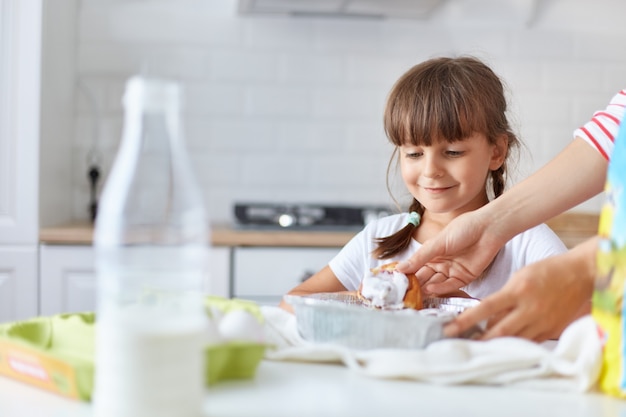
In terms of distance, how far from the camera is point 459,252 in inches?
55.2

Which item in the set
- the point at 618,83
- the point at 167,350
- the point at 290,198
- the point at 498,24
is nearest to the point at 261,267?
the point at 290,198

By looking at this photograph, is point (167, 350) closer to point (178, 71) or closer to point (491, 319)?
point (491, 319)

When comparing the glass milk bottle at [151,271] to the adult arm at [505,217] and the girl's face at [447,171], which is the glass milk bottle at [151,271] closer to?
the adult arm at [505,217]

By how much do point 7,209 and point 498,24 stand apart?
1782mm

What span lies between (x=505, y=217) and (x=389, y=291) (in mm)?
349

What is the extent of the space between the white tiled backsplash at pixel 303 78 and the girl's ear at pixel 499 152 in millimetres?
1222

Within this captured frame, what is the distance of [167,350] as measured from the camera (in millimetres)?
597

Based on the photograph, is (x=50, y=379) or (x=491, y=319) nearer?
(x=50, y=379)

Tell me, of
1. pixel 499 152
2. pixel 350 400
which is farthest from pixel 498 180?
pixel 350 400

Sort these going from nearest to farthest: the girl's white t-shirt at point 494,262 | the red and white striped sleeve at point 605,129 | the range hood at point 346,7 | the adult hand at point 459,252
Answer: the red and white striped sleeve at point 605,129, the adult hand at point 459,252, the girl's white t-shirt at point 494,262, the range hood at point 346,7

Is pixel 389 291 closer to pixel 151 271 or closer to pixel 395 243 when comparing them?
pixel 151 271

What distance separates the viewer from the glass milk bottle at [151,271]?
1.96 ft

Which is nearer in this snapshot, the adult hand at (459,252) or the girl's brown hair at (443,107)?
the adult hand at (459,252)

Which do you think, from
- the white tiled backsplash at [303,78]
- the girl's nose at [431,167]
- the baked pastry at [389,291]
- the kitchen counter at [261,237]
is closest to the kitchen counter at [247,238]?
the kitchen counter at [261,237]
